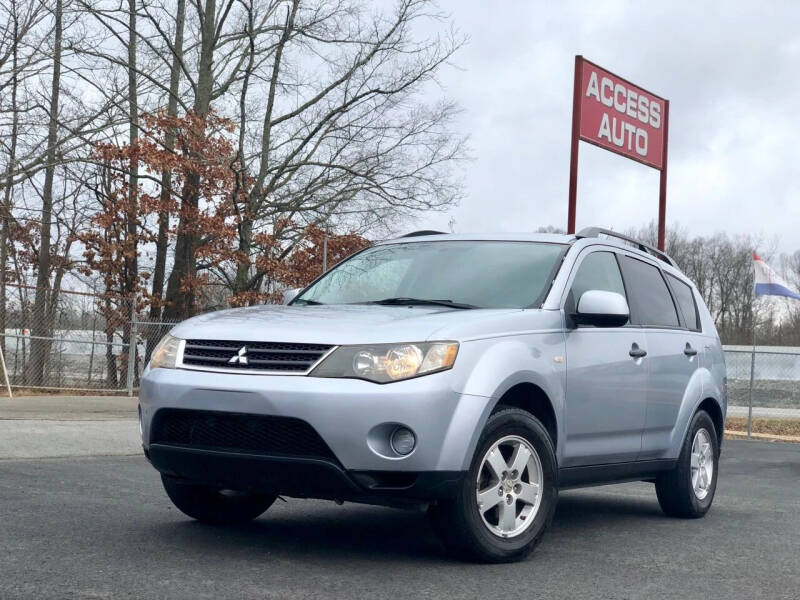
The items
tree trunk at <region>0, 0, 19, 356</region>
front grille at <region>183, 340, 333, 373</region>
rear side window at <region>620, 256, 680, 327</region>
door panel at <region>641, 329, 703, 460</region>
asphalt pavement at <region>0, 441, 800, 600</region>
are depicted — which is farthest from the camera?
tree trunk at <region>0, 0, 19, 356</region>

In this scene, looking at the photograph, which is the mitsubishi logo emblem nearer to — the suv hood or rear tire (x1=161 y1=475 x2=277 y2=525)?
the suv hood

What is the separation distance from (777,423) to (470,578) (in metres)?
21.1

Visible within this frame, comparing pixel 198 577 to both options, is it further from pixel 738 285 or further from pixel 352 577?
pixel 738 285

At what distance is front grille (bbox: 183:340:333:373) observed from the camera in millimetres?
5086

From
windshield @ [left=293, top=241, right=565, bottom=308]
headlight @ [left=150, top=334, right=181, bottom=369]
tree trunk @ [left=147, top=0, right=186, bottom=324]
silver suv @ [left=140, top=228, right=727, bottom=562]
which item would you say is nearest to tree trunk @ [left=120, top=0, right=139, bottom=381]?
tree trunk @ [left=147, top=0, right=186, bottom=324]

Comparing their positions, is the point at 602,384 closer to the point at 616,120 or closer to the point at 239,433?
the point at 239,433

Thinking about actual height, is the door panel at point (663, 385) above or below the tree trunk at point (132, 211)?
below

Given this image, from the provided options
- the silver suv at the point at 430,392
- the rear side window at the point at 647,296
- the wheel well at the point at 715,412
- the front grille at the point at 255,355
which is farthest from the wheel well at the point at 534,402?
the wheel well at the point at 715,412

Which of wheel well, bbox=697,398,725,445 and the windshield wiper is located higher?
the windshield wiper

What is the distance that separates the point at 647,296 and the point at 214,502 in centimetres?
317

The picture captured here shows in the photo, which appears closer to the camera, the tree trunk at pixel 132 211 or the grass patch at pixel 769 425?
the grass patch at pixel 769 425

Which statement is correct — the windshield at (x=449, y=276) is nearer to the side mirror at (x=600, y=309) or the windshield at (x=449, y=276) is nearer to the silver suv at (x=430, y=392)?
the silver suv at (x=430, y=392)

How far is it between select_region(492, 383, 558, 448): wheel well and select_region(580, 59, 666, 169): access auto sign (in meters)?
12.6

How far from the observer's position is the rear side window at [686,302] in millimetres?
8094
